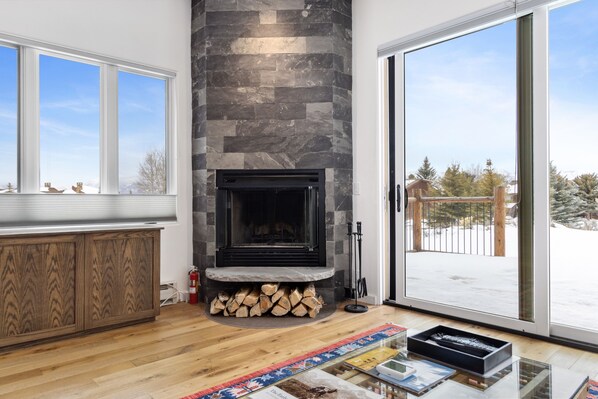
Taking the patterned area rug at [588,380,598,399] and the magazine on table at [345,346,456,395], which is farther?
the patterned area rug at [588,380,598,399]

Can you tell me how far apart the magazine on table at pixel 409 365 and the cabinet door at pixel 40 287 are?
215 centimetres

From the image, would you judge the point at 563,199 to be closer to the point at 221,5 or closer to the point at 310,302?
the point at 310,302

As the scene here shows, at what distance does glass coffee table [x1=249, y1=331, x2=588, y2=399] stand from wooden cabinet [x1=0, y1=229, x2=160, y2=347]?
2050 mm

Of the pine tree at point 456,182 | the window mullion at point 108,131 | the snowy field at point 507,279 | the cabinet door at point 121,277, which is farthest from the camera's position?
the window mullion at point 108,131

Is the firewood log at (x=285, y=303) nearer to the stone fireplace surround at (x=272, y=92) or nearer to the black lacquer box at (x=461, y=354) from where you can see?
the stone fireplace surround at (x=272, y=92)

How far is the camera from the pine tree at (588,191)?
261 cm

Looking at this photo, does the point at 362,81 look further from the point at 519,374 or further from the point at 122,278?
the point at 519,374

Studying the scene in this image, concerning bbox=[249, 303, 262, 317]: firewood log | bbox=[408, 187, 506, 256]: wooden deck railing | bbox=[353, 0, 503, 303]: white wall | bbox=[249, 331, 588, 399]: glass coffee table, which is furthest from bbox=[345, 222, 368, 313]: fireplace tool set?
bbox=[249, 331, 588, 399]: glass coffee table

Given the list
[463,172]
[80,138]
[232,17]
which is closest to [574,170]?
[463,172]

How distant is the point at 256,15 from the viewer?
3666mm

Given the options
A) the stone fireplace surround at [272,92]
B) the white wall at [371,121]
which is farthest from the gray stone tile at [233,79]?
the white wall at [371,121]

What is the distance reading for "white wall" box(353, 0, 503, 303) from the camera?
3572 millimetres

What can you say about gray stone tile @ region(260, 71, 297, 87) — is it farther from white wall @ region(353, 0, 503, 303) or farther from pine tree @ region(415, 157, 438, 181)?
pine tree @ region(415, 157, 438, 181)

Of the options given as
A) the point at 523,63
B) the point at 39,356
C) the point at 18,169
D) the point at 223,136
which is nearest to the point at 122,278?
the point at 39,356
